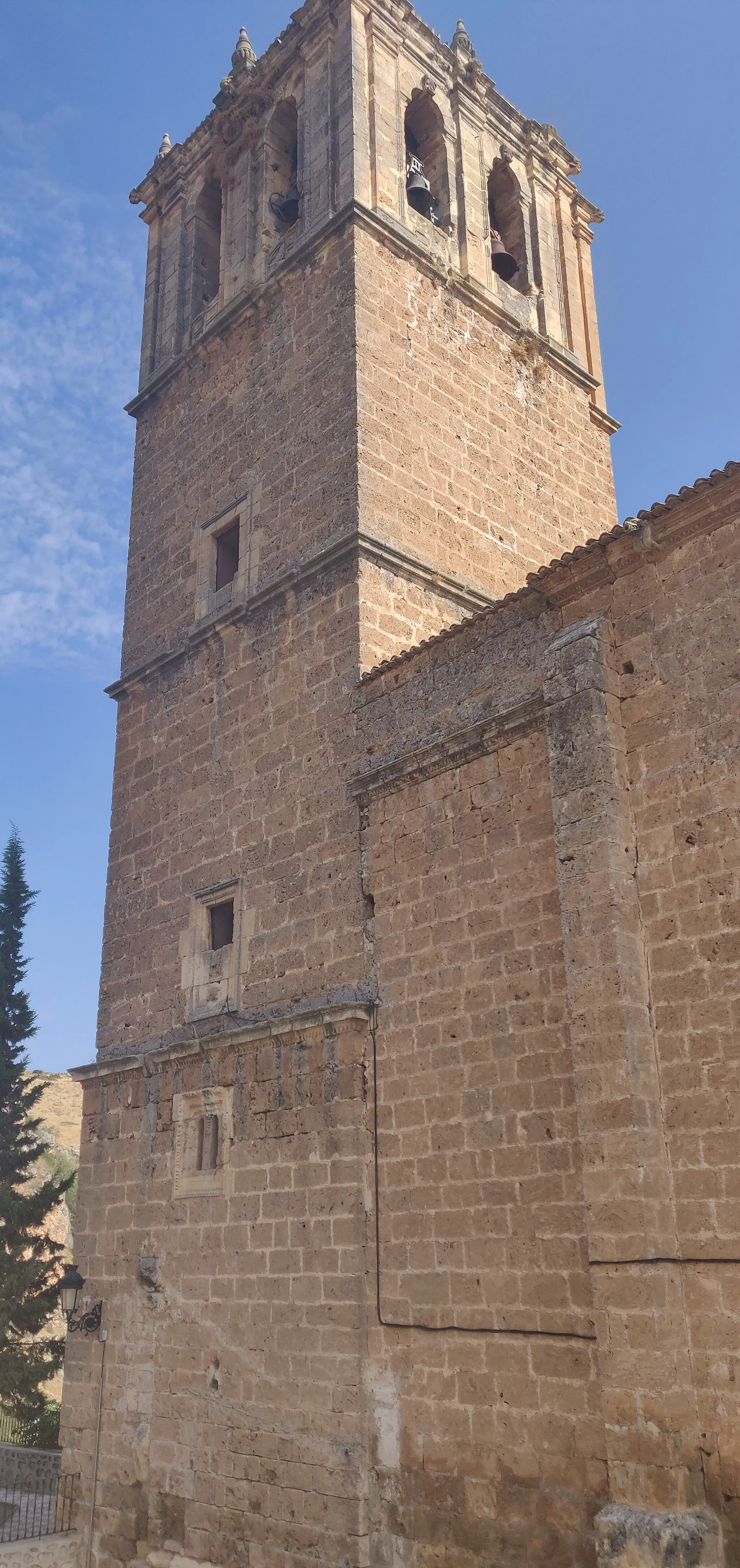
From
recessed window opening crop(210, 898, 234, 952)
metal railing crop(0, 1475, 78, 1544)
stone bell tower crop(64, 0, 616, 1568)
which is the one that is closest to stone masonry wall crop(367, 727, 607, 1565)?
stone bell tower crop(64, 0, 616, 1568)

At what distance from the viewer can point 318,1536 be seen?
7.34m

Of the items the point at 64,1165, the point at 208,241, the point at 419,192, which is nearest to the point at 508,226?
the point at 419,192

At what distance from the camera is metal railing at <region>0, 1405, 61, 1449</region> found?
13.4 metres

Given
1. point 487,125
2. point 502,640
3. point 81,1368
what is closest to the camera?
point 502,640

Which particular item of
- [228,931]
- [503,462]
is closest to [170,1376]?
[228,931]

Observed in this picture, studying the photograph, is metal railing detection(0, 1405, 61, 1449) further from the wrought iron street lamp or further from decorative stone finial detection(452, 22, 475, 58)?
decorative stone finial detection(452, 22, 475, 58)

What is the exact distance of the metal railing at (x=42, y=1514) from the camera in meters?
9.36

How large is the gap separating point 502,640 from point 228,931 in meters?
3.57

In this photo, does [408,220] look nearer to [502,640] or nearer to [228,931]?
[502,640]

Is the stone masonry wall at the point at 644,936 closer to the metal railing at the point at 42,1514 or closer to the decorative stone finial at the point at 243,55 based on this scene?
the metal railing at the point at 42,1514

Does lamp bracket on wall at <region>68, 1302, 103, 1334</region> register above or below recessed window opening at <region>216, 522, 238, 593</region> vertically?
below

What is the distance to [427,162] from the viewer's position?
12.9 meters

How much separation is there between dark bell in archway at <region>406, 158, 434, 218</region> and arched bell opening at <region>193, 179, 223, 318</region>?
90.9 inches

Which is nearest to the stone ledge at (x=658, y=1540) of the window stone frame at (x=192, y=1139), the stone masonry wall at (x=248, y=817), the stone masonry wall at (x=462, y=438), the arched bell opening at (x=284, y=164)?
the stone masonry wall at (x=248, y=817)
